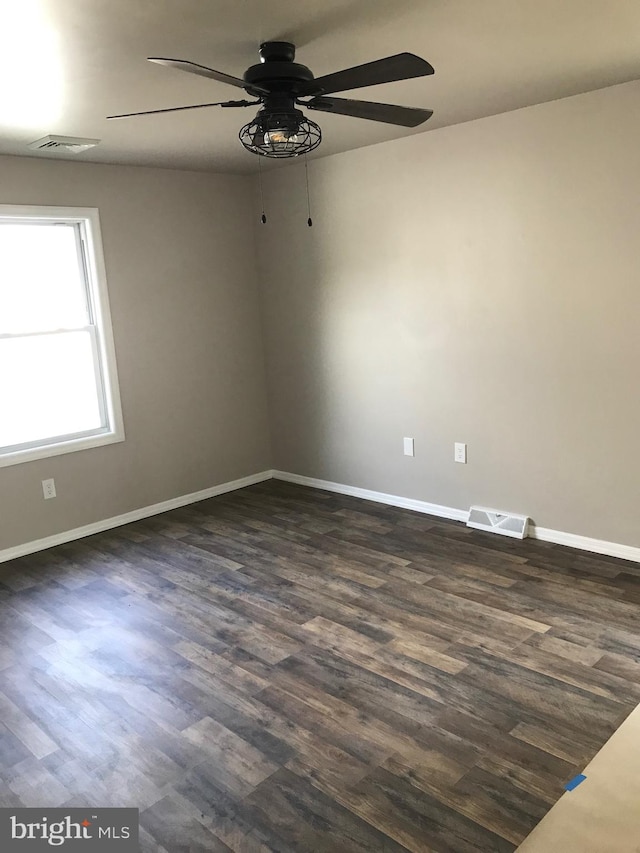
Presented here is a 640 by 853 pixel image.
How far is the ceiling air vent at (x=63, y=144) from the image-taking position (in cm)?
349

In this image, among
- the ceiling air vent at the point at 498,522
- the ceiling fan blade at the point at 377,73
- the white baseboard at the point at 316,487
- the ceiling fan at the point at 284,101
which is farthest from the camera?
the ceiling air vent at the point at 498,522

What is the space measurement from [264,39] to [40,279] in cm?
250

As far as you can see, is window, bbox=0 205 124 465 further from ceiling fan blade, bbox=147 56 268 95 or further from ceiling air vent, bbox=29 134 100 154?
ceiling fan blade, bbox=147 56 268 95

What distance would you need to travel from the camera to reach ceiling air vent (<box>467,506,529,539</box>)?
3.98m

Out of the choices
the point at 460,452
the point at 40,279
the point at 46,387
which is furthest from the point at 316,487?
the point at 40,279

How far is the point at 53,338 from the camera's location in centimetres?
431

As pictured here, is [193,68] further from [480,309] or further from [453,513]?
[453,513]

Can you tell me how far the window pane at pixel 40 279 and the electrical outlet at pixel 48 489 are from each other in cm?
93

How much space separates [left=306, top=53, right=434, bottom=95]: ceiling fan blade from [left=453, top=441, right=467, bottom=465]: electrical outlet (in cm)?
249

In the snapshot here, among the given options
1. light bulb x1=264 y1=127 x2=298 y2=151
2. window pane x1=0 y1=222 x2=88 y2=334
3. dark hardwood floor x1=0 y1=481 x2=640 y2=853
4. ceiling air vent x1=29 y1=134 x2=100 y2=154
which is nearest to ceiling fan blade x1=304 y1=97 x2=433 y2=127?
light bulb x1=264 y1=127 x2=298 y2=151

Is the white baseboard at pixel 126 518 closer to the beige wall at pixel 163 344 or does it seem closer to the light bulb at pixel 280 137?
the beige wall at pixel 163 344

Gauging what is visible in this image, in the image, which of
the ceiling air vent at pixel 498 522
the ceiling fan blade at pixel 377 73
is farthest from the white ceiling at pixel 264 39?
the ceiling air vent at pixel 498 522

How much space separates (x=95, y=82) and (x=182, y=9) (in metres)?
0.79

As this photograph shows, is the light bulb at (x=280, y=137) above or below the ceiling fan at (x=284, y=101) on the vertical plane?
below
